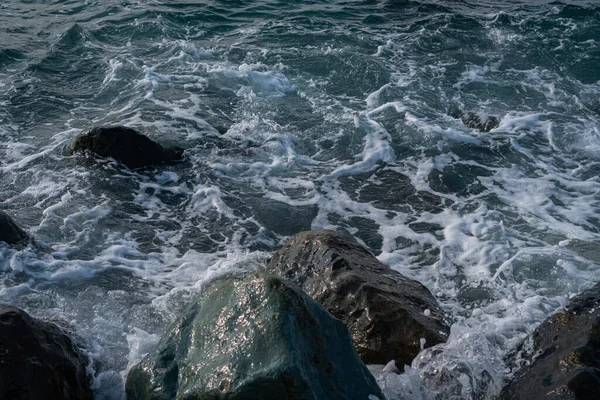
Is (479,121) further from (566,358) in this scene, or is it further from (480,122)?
(566,358)

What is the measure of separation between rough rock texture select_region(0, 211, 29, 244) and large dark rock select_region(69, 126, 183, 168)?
1771mm

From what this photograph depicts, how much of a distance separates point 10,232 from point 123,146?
6.49ft

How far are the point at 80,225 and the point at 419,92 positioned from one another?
585 centimetres

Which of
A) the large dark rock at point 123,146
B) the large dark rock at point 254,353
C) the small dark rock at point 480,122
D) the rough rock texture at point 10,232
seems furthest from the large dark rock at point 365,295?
the small dark rock at point 480,122

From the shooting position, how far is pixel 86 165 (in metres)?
8.09

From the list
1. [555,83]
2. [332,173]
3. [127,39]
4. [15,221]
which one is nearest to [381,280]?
[332,173]

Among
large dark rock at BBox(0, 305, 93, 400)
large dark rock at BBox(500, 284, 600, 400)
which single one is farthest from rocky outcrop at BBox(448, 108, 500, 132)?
large dark rock at BBox(0, 305, 93, 400)

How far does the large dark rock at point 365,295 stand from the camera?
480 centimetres

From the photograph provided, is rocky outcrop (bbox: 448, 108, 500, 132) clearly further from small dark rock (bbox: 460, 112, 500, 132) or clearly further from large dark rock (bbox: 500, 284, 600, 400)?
large dark rock (bbox: 500, 284, 600, 400)

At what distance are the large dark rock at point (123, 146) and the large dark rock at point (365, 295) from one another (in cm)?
301

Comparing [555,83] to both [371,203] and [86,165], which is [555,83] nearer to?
[371,203]

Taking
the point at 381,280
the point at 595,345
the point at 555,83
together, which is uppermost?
the point at 595,345

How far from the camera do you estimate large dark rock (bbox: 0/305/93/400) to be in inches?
154

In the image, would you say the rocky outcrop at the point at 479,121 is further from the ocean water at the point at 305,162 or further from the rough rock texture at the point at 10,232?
the rough rock texture at the point at 10,232
